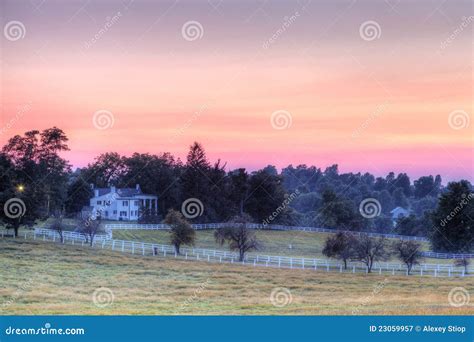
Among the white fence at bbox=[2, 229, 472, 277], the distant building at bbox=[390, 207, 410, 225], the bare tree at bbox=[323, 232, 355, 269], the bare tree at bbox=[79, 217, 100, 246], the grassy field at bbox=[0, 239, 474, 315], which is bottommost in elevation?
the grassy field at bbox=[0, 239, 474, 315]

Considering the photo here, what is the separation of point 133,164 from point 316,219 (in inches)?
312

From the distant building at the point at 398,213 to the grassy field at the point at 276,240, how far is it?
2.07 meters

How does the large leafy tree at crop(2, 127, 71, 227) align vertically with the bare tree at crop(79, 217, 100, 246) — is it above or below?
above

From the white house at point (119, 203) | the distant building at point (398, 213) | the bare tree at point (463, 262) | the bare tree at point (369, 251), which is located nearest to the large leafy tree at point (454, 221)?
the bare tree at point (463, 262)

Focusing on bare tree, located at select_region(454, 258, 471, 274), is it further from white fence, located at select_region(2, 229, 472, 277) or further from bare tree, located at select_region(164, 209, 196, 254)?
bare tree, located at select_region(164, 209, 196, 254)

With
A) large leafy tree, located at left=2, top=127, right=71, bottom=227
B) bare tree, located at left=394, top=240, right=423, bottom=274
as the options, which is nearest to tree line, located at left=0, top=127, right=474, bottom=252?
large leafy tree, located at left=2, top=127, right=71, bottom=227

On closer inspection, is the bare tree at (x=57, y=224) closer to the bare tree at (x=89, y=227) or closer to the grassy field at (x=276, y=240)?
the bare tree at (x=89, y=227)

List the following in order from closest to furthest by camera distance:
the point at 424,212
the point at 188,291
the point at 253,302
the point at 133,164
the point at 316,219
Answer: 1. the point at 253,302
2. the point at 188,291
3. the point at 133,164
4. the point at 316,219
5. the point at 424,212

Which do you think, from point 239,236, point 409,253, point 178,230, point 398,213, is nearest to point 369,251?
point 409,253

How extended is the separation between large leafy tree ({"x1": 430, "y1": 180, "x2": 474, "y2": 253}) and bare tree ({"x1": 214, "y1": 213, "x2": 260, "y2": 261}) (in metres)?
7.76

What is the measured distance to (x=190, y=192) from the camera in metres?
29.8

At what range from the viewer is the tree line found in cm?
2756
